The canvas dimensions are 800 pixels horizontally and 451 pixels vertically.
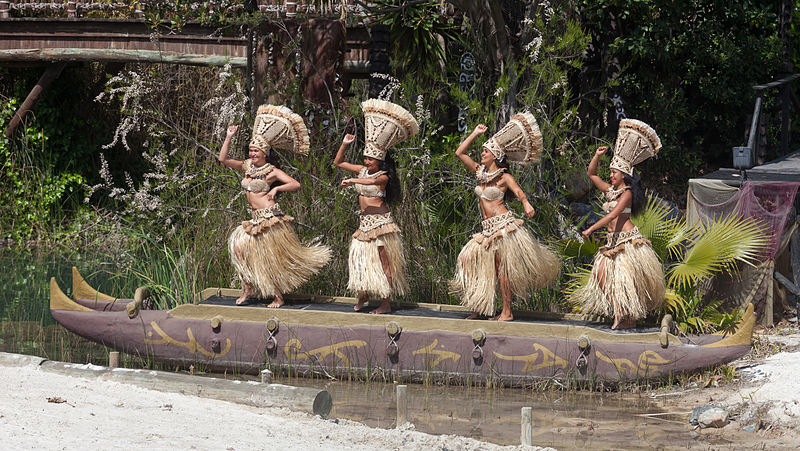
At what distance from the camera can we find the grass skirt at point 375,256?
7.62m

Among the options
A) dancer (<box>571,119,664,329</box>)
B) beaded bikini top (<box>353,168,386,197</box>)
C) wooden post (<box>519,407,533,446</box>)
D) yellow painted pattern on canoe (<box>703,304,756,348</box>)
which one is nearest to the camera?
wooden post (<box>519,407,533,446</box>)

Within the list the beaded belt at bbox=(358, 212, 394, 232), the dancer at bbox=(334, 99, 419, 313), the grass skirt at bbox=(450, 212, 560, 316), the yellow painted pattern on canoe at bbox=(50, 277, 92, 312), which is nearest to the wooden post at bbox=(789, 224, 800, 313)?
the grass skirt at bbox=(450, 212, 560, 316)

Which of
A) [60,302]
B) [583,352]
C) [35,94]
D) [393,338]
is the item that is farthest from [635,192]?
[35,94]

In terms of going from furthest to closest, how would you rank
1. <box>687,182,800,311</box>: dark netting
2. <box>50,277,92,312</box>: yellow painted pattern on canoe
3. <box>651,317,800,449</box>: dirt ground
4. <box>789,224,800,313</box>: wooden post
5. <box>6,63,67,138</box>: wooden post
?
1. <box>6,63,67,138</box>: wooden post
2. <box>789,224,800,313</box>: wooden post
3. <box>687,182,800,311</box>: dark netting
4. <box>50,277,92,312</box>: yellow painted pattern on canoe
5. <box>651,317,800,449</box>: dirt ground

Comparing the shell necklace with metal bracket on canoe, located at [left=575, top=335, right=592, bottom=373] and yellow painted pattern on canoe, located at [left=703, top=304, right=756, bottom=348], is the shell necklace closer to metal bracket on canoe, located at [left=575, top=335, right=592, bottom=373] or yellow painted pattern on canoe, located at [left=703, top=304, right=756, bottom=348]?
metal bracket on canoe, located at [left=575, top=335, right=592, bottom=373]

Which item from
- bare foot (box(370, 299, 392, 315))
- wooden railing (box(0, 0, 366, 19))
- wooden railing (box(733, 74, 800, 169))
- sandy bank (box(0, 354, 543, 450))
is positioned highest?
wooden railing (box(0, 0, 366, 19))

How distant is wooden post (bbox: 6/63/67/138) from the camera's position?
44.9 feet

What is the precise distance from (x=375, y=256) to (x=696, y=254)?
2.45m

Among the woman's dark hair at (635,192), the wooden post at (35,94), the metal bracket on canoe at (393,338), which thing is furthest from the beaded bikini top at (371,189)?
the wooden post at (35,94)

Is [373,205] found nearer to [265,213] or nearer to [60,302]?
[265,213]

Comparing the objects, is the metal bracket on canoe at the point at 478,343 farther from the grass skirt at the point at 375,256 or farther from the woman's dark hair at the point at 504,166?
the woman's dark hair at the point at 504,166

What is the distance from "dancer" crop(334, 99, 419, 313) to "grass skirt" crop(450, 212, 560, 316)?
559 millimetres

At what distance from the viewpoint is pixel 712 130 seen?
14.2 m

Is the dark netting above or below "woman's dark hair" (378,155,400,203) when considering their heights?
below
